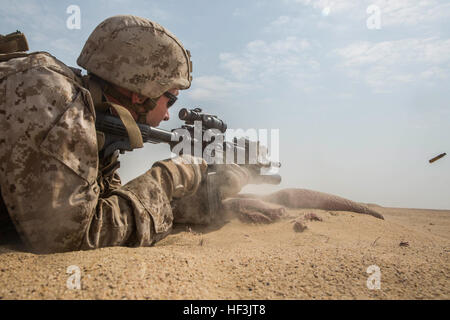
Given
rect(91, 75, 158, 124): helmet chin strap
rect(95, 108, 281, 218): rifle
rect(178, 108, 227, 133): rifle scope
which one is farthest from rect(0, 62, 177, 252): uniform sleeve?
rect(178, 108, 227, 133): rifle scope

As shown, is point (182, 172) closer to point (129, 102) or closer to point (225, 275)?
point (129, 102)

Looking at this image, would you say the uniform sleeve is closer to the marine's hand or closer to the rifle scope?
the marine's hand

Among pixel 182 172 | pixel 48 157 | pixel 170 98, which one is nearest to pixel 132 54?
pixel 170 98

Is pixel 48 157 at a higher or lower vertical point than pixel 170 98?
lower

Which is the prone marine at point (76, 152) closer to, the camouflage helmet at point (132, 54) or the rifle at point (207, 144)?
the camouflage helmet at point (132, 54)

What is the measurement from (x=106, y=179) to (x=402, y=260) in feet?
8.17

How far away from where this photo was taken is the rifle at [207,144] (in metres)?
2.51

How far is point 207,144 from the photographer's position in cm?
463

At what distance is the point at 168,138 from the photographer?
137 inches

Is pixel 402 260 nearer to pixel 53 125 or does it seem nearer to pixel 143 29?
pixel 53 125

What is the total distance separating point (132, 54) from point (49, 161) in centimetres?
137

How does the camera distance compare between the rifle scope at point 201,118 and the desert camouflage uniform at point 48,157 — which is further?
the rifle scope at point 201,118

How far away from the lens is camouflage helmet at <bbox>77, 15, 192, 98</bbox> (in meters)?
2.67

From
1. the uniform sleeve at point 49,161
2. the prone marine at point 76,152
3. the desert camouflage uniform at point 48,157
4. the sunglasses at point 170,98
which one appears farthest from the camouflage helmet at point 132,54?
the uniform sleeve at point 49,161
